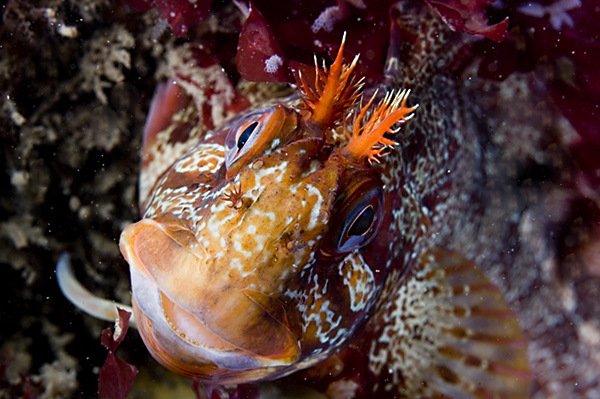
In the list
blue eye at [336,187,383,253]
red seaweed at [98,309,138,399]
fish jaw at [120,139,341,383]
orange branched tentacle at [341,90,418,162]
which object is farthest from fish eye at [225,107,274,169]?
red seaweed at [98,309,138,399]

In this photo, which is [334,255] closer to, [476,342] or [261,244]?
[261,244]

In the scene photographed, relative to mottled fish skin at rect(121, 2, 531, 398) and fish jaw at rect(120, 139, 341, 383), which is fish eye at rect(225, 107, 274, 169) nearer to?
mottled fish skin at rect(121, 2, 531, 398)

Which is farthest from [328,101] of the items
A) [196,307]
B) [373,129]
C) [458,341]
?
[458,341]

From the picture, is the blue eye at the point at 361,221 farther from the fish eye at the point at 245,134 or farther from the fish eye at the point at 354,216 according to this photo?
the fish eye at the point at 245,134

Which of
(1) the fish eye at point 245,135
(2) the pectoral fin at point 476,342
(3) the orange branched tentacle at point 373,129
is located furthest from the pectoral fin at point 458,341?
(1) the fish eye at point 245,135

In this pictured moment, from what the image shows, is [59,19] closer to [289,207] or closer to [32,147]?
[32,147]

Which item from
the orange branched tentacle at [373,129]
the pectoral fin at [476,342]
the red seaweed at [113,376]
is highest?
the orange branched tentacle at [373,129]

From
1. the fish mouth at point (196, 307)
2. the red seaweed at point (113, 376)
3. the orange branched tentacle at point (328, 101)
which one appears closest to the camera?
the fish mouth at point (196, 307)

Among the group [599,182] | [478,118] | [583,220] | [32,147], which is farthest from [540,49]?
[32,147]
